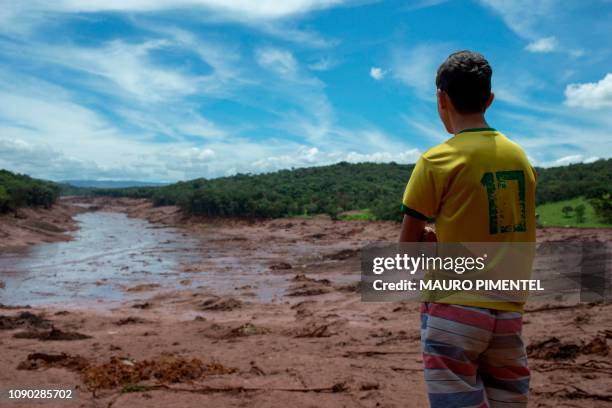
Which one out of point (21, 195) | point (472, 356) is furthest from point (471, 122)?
point (21, 195)

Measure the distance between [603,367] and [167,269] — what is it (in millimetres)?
14701

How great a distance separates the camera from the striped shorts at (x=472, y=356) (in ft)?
5.64

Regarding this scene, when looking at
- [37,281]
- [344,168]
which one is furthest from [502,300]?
[344,168]

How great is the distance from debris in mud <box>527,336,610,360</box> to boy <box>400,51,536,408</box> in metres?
4.13

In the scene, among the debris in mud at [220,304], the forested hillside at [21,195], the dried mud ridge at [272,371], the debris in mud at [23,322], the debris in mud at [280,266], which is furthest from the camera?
the forested hillside at [21,195]

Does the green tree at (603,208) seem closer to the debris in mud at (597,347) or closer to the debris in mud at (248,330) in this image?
the debris in mud at (597,347)

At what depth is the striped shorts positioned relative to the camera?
172 cm

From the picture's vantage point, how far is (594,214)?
19703mm

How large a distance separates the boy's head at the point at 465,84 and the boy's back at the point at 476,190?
0.45 ft

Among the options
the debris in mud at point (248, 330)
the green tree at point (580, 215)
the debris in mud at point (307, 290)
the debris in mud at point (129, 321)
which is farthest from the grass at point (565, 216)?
the debris in mud at point (129, 321)

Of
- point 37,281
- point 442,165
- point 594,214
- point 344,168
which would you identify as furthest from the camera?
point 344,168

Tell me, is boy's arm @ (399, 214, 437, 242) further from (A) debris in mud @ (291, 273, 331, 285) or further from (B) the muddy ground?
(A) debris in mud @ (291, 273, 331, 285)

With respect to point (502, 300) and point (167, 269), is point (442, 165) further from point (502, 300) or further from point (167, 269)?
point (167, 269)

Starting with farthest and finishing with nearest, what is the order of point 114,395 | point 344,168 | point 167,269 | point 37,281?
point 344,168
point 167,269
point 37,281
point 114,395
